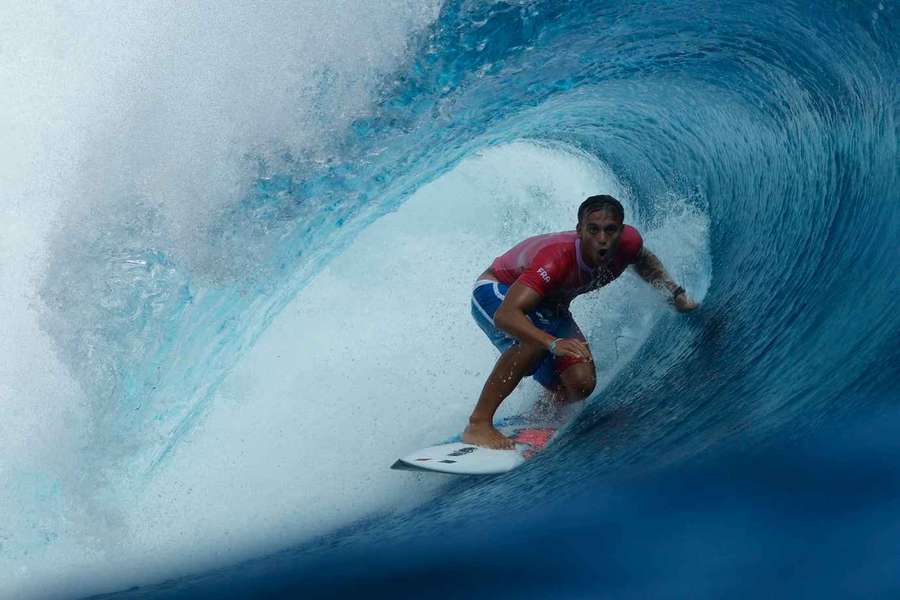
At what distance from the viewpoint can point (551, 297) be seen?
394 cm

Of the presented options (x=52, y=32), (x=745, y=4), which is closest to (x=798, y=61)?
(x=745, y=4)

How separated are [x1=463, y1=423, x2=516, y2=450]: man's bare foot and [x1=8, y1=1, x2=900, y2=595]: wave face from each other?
0.13 metres

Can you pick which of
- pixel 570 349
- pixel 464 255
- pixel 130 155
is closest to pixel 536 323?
pixel 570 349

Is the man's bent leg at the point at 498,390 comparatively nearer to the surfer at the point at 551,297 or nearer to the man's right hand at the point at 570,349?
the surfer at the point at 551,297

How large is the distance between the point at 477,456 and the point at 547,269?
76 cm

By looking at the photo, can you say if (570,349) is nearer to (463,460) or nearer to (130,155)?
(463,460)

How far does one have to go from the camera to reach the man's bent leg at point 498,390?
3.71 meters

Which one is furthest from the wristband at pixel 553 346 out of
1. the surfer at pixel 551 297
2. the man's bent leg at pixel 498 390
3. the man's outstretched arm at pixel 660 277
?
the man's outstretched arm at pixel 660 277

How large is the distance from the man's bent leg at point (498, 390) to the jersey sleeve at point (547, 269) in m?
0.25

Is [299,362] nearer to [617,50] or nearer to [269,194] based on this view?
[269,194]

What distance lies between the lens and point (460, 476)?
3.85 meters

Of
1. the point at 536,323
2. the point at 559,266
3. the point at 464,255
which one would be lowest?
the point at 536,323

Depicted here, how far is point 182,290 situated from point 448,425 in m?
1.67

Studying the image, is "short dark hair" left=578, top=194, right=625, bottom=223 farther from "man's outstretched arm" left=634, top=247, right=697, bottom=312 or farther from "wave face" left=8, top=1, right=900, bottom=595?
"wave face" left=8, top=1, right=900, bottom=595
